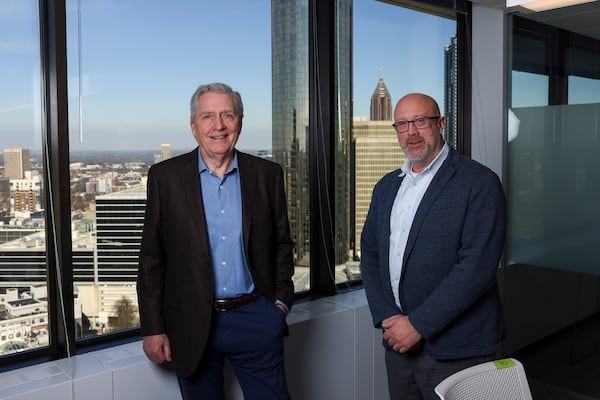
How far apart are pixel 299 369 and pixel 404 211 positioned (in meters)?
1.06

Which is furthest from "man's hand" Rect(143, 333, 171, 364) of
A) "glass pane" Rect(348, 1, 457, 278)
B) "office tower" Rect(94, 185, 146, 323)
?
"glass pane" Rect(348, 1, 457, 278)

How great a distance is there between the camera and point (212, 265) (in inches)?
80.8

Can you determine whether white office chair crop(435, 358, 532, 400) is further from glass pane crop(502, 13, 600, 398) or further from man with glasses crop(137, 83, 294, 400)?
glass pane crop(502, 13, 600, 398)

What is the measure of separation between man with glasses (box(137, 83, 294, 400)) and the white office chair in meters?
0.75

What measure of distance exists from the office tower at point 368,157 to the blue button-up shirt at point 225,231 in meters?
Answer: 1.55

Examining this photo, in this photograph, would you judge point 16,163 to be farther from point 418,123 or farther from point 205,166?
point 418,123

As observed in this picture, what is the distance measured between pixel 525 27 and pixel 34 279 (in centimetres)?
342

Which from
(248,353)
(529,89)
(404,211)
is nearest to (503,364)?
(404,211)

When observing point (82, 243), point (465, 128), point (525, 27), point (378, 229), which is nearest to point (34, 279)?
point (82, 243)

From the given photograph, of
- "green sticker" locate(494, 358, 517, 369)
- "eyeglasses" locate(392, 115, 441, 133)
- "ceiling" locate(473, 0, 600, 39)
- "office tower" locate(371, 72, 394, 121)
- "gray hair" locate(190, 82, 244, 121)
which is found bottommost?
"green sticker" locate(494, 358, 517, 369)

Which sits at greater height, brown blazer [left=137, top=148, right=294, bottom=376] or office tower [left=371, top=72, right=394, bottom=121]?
office tower [left=371, top=72, right=394, bottom=121]

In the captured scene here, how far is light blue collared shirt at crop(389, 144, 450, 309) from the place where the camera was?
2.24 m

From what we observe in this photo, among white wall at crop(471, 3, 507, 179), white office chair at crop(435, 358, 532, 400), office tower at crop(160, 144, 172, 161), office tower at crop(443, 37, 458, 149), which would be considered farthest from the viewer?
office tower at crop(443, 37, 458, 149)

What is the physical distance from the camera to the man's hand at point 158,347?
2057mm
